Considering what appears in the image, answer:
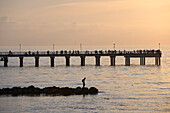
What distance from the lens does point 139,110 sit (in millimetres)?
54688

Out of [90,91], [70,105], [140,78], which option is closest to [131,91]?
[90,91]

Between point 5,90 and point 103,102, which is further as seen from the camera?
point 5,90

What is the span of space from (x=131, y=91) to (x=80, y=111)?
1945 cm

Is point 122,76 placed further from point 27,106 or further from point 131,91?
point 27,106

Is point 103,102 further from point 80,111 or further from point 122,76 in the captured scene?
point 122,76

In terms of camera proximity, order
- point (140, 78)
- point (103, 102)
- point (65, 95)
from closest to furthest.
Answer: point (103, 102), point (65, 95), point (140, 78)

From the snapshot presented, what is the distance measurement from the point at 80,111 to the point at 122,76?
4797 cm

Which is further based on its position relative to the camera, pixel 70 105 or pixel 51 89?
pixel 51 89

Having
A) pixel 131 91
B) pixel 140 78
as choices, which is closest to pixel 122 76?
pixel 140 78

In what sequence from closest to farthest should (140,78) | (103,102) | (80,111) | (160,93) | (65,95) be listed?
1. (80,111)
2. (103,102)
3. (65,95)
4. (160,93)
5. (140,78)

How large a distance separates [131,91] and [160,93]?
4728 mm

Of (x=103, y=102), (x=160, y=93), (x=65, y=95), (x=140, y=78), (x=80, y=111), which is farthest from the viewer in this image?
(x=140, y=78)

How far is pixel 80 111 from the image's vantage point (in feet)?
178

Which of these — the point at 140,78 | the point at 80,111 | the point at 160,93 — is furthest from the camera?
the point at 140,78
